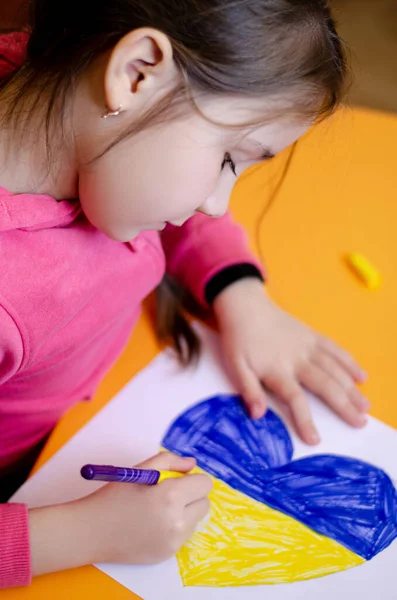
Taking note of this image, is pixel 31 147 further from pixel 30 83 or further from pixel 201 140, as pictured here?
pixel 201 140

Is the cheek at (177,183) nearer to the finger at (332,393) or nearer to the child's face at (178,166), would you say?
the child's face at (178,166)

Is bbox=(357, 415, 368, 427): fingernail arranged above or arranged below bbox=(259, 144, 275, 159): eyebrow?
below

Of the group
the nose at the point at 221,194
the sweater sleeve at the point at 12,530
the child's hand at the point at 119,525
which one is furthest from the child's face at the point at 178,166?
the child's hand at the point at 119,525

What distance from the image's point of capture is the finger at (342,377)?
2.06 feet

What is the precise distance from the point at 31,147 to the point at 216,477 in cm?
33

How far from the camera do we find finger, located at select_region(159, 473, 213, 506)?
0.54 meters

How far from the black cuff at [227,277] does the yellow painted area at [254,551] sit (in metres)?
0.25

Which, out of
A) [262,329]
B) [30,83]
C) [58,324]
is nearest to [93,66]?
[30,83]

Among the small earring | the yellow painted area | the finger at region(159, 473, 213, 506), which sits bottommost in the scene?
the yellow painted area

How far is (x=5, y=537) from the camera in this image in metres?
0.52

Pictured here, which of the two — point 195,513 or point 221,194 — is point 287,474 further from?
point 221,194

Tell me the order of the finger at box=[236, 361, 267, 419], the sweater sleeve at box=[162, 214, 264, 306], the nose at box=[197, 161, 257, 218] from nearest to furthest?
the nose at box=[197, 161, 257, 218], the finger at box=[236, 361, 267, 419], the sweater sleeve at box=[162, 214, 264, 306]

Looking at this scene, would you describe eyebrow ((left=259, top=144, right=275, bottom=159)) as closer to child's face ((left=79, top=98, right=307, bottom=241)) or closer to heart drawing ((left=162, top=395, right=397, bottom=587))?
child's face ((left=79, top=98, right=307, bottom=241))

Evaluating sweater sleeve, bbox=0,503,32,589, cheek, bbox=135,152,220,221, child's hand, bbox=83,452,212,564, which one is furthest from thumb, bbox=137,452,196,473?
cheek, bbox=135,152,220,221
